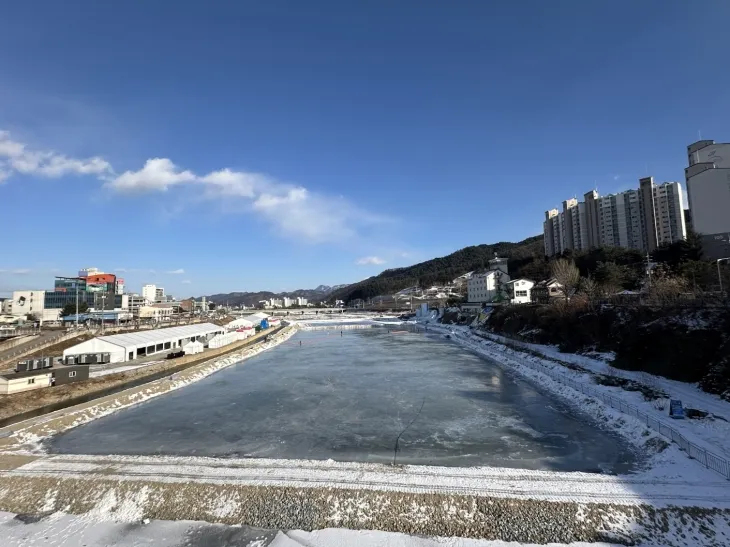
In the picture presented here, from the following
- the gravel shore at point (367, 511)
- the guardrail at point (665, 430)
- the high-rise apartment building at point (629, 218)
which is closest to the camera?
the gravel shore at point (367, 511)

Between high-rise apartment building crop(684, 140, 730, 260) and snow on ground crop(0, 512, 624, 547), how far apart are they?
29.5m

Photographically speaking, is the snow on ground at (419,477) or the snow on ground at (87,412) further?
the snow on ground at (87,412)

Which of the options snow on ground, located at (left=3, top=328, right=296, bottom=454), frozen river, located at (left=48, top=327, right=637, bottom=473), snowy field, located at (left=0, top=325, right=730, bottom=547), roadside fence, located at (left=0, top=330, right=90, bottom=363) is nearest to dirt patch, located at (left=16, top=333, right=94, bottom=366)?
roadside fence, located at (left=0, top=330, right=90, bottom=363)

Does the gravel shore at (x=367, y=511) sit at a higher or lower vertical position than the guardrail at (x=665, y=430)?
lower

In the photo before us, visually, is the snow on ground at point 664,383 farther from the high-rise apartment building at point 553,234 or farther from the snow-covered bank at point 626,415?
the high-rise apartment building at point 553,234

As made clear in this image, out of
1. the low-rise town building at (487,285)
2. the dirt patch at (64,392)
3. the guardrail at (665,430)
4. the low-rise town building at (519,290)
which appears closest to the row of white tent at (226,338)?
the dirt patch at (64,392)

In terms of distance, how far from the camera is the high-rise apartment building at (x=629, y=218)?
159 ft

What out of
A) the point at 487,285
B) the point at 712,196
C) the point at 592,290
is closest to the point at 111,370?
the point at 592,290

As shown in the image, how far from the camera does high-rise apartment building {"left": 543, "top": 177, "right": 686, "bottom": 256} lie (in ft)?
159

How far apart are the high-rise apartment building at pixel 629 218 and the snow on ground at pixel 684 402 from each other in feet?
112

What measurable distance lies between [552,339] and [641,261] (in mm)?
19777

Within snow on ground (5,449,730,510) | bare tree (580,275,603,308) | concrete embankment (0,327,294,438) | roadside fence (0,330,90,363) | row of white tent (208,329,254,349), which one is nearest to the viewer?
snow on ground (5,449,730,510)

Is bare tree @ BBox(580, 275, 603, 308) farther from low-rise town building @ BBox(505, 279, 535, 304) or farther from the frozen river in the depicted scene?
low-rise town building @ BBox(505, 279, 535, 304)

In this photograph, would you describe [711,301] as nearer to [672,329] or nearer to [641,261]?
[672,329]
